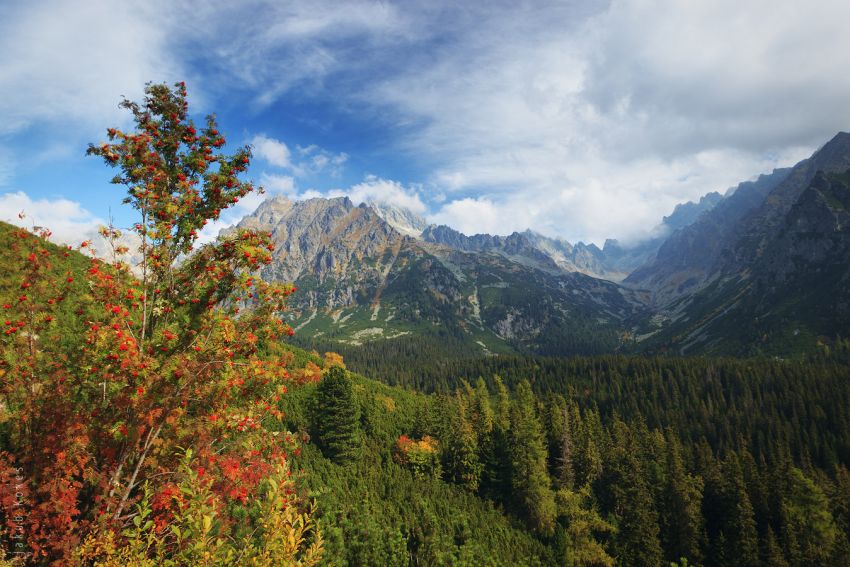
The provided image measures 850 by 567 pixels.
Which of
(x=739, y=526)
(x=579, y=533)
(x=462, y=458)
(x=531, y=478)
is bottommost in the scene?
(x=739, y=526)

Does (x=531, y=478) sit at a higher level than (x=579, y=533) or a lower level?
higher

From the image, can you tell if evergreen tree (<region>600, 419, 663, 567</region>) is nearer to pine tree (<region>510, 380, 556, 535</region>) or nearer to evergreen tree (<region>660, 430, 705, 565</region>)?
evergreen tree (<region>660, 430, 705, 565</region>)

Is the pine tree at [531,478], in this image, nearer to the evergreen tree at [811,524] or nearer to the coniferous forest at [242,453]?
the coniferous forest at [242,453]

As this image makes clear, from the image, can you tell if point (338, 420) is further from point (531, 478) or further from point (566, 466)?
point (566, 466)

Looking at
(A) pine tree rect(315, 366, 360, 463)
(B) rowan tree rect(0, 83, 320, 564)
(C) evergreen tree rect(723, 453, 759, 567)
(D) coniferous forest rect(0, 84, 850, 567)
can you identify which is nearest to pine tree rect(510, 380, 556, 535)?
(D) coniferous forest rect(0, 84, 850, 567)

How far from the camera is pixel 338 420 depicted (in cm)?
5769

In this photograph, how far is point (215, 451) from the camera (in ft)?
35.8

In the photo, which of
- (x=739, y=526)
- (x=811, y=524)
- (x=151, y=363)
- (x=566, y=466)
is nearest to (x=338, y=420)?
(x=566, y=466)

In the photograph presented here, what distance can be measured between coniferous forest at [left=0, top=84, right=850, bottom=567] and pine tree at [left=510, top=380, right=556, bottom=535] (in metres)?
0.33

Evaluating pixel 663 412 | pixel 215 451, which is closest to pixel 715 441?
pixel 663 412

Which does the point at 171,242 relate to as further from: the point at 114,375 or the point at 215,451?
the point at 215,451

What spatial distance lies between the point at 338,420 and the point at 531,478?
1286 inches

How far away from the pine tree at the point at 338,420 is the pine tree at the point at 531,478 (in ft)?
89.3

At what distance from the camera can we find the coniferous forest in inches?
386
